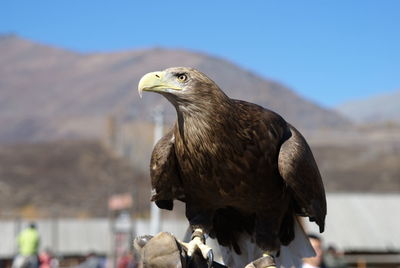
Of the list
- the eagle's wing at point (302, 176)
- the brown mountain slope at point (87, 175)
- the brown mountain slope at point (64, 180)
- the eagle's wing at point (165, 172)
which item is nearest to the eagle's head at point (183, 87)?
the eagle's wing at point (165, 172)

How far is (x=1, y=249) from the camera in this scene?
37562 millimetres

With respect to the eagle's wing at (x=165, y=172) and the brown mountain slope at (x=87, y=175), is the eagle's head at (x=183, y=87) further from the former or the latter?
the brown mountain slope at (x=87, y=175)

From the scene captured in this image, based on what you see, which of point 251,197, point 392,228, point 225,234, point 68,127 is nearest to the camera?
point 251,197

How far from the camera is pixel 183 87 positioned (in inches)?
231

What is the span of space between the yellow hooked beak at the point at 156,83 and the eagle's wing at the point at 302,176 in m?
1.00

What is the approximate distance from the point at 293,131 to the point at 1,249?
3282 centimetres

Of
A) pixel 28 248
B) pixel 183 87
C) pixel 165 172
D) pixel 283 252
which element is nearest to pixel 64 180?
pixel 28 248

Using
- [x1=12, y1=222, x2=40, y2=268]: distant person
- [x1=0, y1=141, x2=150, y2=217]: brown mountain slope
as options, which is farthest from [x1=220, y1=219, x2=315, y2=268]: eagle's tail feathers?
[x1=0, y1=141, x2=150, y2=217]: brown mountain slope

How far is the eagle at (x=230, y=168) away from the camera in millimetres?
5914

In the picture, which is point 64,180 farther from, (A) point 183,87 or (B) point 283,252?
(A) point 183,87

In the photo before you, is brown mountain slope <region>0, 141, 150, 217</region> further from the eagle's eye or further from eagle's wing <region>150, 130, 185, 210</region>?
the eagle's eye

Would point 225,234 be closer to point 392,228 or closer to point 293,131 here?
point 293,131

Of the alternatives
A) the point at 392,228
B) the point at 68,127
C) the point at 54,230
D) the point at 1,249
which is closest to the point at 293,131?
the point at 392,228

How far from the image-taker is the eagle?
19.4 feet
